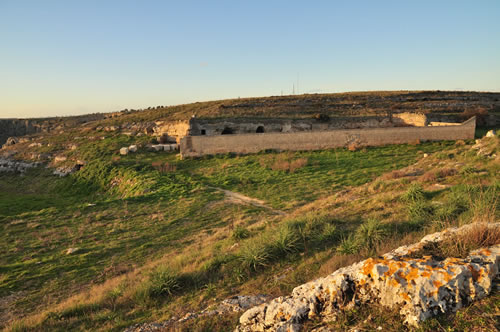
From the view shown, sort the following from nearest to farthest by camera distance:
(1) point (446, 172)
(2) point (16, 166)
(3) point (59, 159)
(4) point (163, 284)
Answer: (4) point (163, 284)
(1) point (446, 172)
(3) point (59, 159)
(2) point (16, 166)

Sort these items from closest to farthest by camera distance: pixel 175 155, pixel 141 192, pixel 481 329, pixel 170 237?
pixel 481 329
pixel 170 237
pixel 141 192
pixel 175 155

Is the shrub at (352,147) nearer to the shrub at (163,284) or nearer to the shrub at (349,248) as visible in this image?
the shrub at (349,248)

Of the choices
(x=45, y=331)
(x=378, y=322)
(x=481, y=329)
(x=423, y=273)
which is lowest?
(x=45, y=331)

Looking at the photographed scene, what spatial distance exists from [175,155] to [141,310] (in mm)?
21046

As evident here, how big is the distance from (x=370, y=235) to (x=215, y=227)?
664 cm

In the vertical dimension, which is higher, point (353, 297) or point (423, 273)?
point (423, 273)

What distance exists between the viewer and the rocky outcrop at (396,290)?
2541mm

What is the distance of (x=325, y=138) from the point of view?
80.3 ft

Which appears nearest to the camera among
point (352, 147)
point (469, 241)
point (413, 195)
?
point (469, 241)

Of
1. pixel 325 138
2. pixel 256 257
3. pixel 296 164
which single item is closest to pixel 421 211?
pixel 256 257

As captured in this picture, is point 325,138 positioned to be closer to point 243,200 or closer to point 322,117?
point 322,117

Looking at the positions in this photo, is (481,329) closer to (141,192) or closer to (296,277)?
(296,277)

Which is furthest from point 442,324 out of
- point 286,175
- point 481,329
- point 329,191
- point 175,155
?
point 175,155

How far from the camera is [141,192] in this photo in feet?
52.3
